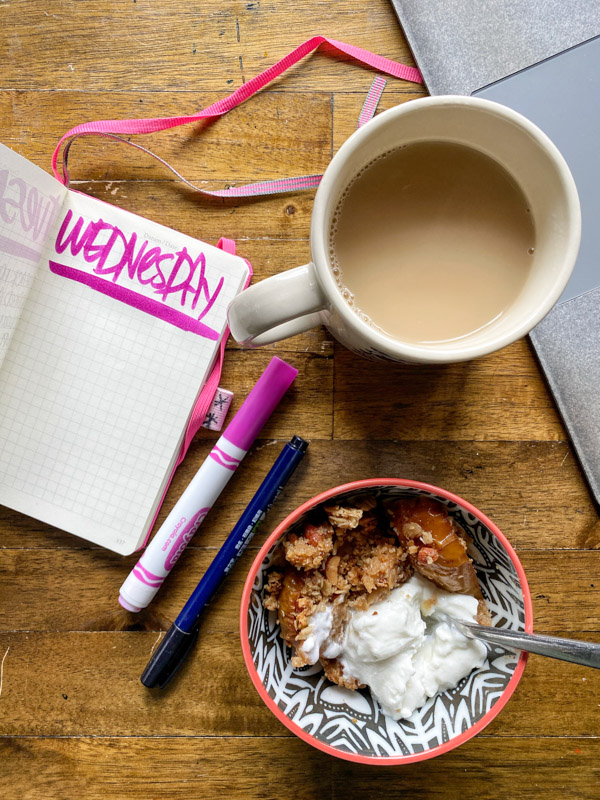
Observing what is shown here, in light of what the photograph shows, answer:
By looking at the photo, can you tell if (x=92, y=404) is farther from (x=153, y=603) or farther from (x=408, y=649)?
(x=408, y=649)

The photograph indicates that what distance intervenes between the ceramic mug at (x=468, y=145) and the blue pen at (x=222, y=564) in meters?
0.19

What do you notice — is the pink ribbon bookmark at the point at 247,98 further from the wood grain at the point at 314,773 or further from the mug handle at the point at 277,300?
the wood grain at the point at 314,773

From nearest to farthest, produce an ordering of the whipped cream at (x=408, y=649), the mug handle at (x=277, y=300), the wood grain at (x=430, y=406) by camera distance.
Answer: the mug handle at (x=277, y=300) → the whipped cream at (x=408, y=649) → the wood grain at (x=430, y=406)

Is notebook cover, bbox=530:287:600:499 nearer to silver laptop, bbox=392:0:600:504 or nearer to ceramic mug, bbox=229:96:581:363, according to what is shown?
silver laptop, bbox=392:0:600:504

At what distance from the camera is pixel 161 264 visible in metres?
0.60

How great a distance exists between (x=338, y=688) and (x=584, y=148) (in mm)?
557

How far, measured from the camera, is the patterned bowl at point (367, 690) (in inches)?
18.9

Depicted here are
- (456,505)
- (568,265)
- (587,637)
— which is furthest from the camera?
(587,637)

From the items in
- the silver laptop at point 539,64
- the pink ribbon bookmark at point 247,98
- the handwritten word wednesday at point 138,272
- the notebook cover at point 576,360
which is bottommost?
the handwritten word wednesday at point 138,272

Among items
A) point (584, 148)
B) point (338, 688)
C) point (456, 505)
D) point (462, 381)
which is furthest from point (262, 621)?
point (584, 148)

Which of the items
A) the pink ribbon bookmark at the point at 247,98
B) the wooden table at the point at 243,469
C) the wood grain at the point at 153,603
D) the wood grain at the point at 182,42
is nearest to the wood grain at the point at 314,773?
the wooden table at the point at 243,469

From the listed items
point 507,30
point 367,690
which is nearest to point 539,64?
point 507,30

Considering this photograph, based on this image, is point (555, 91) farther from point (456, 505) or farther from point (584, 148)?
point (456, 505)

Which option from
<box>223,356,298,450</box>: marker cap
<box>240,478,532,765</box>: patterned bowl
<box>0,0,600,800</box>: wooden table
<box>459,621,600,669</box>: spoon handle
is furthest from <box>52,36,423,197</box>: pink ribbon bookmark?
<box>459,621,600,669</box>: spoon handle
